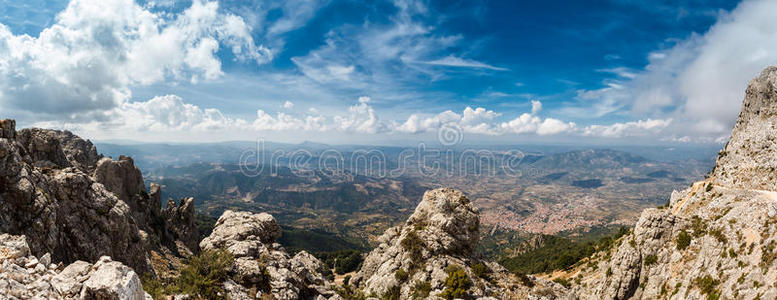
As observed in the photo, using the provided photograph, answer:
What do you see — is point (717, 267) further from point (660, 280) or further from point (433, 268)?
point (433, 268)

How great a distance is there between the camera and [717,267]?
82.1ft

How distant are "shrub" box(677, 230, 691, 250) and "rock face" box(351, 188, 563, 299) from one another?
502 inches

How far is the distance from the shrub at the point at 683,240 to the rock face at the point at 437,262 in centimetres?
1275

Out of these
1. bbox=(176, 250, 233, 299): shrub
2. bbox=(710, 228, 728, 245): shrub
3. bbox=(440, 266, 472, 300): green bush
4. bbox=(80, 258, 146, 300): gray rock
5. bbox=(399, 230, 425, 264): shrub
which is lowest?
bbox=(440, 266, 472, 300): green bush

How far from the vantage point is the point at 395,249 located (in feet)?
114

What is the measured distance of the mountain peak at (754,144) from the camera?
40.6 meters

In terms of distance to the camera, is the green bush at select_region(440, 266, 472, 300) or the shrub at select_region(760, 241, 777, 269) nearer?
the shrub at select_region(760, 241, 777, 269)

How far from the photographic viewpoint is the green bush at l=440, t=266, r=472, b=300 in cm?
2756

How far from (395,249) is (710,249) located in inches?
1157

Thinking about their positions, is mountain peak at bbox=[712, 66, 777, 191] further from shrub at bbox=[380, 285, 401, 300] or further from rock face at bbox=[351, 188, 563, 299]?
shrub at bbox=[380, 285, 401, 300]

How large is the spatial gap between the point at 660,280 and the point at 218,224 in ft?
150

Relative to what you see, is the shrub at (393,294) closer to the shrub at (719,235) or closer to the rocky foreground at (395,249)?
the rocky foreground at (395,249)

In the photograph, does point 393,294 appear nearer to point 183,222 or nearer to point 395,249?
point 395,249

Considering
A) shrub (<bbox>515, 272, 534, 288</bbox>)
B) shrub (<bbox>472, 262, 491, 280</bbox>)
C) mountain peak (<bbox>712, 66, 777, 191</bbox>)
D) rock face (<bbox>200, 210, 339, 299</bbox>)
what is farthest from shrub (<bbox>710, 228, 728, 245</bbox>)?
rock face (<bbox>200, 210, 339, 299</bbox>)
